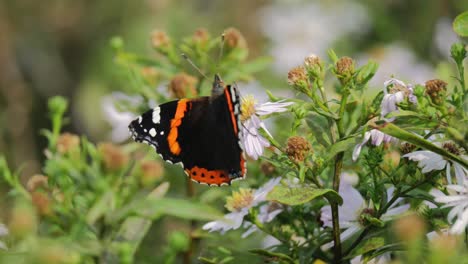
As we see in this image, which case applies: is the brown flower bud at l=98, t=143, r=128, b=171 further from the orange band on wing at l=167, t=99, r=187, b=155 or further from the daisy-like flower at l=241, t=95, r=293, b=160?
the orange band on wing at l=167, t=99, r=187, b=155

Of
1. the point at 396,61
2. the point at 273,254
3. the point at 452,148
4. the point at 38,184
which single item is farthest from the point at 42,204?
the point at 396,61

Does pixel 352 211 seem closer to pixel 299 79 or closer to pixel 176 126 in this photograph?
pixel 299 79

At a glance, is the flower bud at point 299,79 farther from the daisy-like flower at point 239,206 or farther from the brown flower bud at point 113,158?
the brown flower bud at point 113,158

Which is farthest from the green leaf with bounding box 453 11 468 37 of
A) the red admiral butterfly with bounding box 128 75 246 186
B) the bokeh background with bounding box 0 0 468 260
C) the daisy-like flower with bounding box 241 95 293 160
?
the bokeh background with bounding box 0 0 468 260

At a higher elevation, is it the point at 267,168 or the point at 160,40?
the point at 160,40

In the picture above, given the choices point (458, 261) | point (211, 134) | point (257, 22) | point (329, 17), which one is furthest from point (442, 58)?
point (458, 261)

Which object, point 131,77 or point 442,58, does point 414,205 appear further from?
point 442,58
